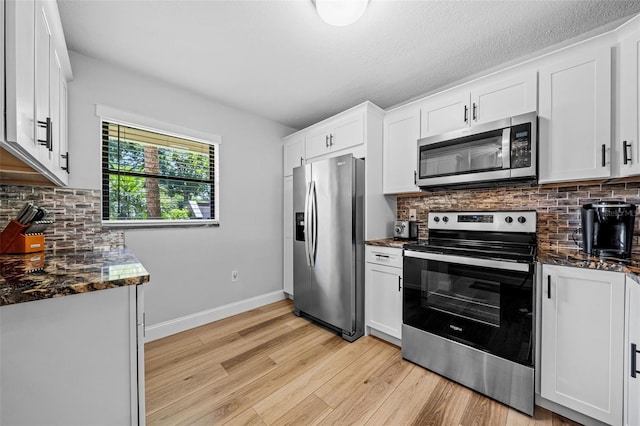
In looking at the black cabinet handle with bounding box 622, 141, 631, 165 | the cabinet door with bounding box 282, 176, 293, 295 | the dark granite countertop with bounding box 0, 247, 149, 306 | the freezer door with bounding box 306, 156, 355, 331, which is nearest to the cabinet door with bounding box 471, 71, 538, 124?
the black cabinet handle with bounding box 622, 141, 631, 165

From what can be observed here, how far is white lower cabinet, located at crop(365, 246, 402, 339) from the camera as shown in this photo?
2.20 metres

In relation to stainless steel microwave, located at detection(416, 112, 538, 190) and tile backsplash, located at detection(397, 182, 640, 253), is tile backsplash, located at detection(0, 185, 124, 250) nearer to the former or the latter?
stainless steel microwave, located at detection(416, 112, 538, 190)

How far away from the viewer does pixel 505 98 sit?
1.87m

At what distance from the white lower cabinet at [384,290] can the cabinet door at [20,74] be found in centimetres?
222

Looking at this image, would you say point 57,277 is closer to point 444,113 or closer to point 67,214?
point 67,214

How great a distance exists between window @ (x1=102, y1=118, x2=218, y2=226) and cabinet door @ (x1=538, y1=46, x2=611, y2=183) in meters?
2.90

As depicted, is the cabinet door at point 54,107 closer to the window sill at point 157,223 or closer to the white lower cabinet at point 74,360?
the window sill at point 157,223

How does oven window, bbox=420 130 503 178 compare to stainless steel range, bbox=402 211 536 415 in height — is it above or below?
above

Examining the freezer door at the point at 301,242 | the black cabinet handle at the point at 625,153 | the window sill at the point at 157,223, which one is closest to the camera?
the black cabinet handle at the point at 625,153

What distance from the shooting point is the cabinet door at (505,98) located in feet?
5.79

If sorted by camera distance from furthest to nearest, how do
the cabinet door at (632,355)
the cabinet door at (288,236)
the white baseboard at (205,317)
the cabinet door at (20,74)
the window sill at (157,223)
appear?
the cabinet door at (288,236) → the white baseboard at (205,317) → the window sill at (157,223) → the cabinet door at (632,355) → the cabinet door at (20,74)

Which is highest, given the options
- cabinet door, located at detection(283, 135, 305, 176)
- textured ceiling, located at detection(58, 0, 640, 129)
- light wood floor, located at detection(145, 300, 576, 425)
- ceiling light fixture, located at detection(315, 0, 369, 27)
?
textured ceiling, located at detection(58, 0, 640, 129)

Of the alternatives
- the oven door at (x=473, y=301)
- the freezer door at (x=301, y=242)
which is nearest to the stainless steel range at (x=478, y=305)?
the oven door at (x=473, y=301)

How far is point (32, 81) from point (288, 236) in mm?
2574
